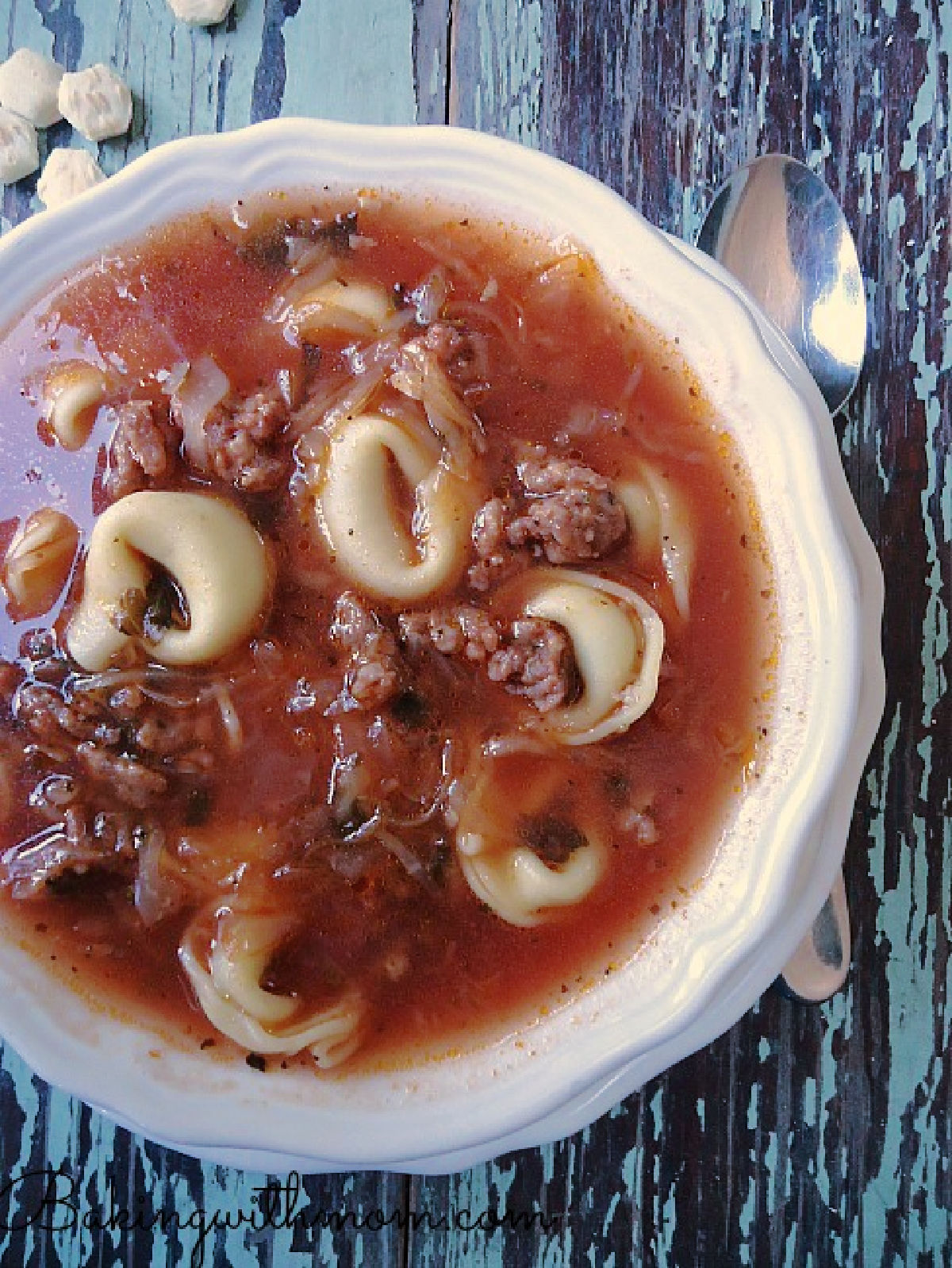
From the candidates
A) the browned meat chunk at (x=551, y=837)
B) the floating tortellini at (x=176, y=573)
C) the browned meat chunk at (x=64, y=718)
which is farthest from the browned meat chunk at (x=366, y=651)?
the browned meat chunk at (x=64, y=718)

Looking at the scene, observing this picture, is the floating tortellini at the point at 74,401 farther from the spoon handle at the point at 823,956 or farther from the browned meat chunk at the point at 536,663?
the spoon handle at the point at 823,956

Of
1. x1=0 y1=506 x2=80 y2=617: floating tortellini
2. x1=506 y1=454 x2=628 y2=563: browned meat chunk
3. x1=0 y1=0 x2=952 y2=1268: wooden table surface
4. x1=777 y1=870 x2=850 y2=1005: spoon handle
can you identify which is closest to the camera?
x1=506 y1=454 x2=628 y2=563: browned meat chunk

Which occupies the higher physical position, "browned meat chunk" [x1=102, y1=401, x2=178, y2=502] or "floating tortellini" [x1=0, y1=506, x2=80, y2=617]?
"browned meat chunk" [x1=102, y1=401, x2=178, y2=502]

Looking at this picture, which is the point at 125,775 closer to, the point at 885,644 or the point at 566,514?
the point at 566,514

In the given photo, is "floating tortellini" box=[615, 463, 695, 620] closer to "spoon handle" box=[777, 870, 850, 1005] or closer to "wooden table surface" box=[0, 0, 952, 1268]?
"wooden table surface" box=[0, 0, 952, 1268]

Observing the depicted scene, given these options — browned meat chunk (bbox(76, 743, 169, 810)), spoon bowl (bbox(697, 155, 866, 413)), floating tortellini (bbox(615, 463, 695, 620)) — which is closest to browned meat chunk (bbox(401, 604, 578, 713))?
floating tortellini (bbox(615, 463, 695, 620))

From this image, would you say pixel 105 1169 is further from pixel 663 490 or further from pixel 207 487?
pixel 663 490

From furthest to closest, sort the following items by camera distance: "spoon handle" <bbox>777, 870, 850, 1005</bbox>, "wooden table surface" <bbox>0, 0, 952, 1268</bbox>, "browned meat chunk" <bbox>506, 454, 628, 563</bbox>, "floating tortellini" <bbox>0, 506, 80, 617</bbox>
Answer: "wooden table surface" <bbox>0, 0, 952, 1268</bbox>, "spoon handle" <bbox>777, 870, 850, 1005</bbox>, "floating tortellini" <bbox>0, 506, 80, 617</bbox>, "browned meat chunk" <bbox>506, 454, 628, 563</bbox>

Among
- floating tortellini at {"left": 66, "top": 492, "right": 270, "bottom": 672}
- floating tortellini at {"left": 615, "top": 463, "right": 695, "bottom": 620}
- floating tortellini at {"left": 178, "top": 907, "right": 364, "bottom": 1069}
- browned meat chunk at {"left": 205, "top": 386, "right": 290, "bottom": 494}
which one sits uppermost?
browned meat chunk at {"left": 205, "top": 386, "right": 290, "bottom": 494}

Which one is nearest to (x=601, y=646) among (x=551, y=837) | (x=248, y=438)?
(x=551, y=837)
